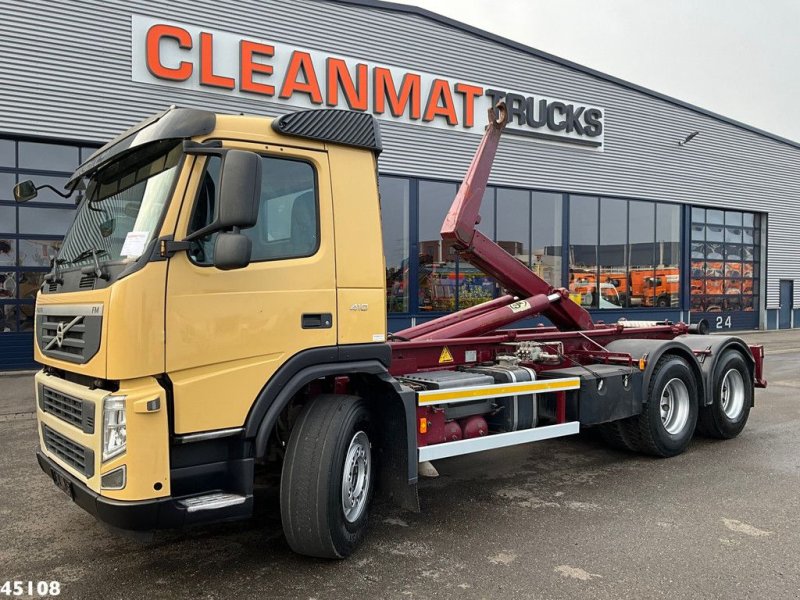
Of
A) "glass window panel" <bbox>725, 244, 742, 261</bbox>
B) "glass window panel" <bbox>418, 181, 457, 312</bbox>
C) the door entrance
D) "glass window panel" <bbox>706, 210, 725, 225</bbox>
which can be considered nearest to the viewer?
"glass window panel" <bbox>418, 181, 457, 312</bbox>

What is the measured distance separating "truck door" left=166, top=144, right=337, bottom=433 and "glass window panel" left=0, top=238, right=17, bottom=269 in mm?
11043

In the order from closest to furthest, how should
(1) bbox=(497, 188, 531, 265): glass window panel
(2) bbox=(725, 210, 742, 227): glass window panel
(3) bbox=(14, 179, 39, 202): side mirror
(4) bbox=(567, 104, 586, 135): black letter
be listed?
(3) bbox=(14, 179, 39, 202): side mirror, (1) bbox=(497, 188, 531, 265): glass window panel, (4) bbox=(567, 104, 586, 135): black letter, (2) bbox=(725, 210, 742, 227): glass window panel

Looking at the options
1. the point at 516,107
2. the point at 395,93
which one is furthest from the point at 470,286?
the point at 395,93

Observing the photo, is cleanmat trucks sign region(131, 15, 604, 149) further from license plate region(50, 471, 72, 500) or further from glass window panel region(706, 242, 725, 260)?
license plate region(50, 471, 72, 500)

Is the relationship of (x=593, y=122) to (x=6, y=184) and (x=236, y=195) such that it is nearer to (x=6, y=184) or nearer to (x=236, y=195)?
(x=6, y=184)

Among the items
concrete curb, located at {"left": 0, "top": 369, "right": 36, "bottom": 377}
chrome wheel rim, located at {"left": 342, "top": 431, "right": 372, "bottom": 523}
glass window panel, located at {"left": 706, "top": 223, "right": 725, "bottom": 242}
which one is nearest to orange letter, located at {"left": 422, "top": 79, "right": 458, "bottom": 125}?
concrete curb, located at {"left": 0, "top": 369, "right": 36, "bottom": 377}

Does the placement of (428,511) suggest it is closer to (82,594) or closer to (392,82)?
(82,594)

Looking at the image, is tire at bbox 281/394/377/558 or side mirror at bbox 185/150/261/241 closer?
side mirror at bbox 185/150/261/241

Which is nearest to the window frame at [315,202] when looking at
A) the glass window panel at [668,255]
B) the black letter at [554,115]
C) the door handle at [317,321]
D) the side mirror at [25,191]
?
the door handle at [317,321]

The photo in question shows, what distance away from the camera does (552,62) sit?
18188mm

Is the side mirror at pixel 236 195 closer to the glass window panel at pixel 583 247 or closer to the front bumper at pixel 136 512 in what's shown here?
the front bumper at pixel 136 512

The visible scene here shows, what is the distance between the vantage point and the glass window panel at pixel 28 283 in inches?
482

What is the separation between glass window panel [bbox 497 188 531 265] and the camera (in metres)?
17.5

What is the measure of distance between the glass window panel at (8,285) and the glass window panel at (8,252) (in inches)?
7.2
